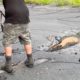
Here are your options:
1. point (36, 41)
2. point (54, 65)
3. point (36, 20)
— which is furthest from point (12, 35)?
point (36, 20)

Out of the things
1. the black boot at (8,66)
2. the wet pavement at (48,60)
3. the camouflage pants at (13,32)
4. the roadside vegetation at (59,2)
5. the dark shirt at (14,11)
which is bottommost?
the roadside vegetation at (59,2)

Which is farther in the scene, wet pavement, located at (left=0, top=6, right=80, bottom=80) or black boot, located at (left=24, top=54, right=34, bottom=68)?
black boot, located at (left=24, top=54, right=34, bottom=68)

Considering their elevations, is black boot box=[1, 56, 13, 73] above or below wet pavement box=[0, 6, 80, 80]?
above

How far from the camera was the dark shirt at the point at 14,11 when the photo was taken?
8109mm

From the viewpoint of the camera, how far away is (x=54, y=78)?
754 centimetres

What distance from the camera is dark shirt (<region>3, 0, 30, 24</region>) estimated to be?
8.11 metres

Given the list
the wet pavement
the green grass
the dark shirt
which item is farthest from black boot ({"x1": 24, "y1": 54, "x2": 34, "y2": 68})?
the green grass

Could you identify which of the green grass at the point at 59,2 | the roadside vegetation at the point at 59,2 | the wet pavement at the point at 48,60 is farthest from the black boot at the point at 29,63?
the green grass at the point at 59,2

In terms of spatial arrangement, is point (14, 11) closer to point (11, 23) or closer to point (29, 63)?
point (11, 23)

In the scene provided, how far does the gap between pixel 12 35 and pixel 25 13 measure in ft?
1.62

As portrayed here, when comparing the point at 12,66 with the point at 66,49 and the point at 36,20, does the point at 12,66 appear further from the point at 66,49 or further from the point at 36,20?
the point at 36,20

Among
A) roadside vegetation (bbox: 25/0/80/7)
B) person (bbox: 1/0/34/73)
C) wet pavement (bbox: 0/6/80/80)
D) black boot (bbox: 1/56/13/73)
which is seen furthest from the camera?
roadside vegetation (bbox: 25/0/80/7)

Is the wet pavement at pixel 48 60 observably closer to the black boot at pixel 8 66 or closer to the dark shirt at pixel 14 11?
the black boot at pixel 8 66

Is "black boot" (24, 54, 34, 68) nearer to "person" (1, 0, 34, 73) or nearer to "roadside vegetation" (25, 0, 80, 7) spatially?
"person" (1, 0, 34, 73)
